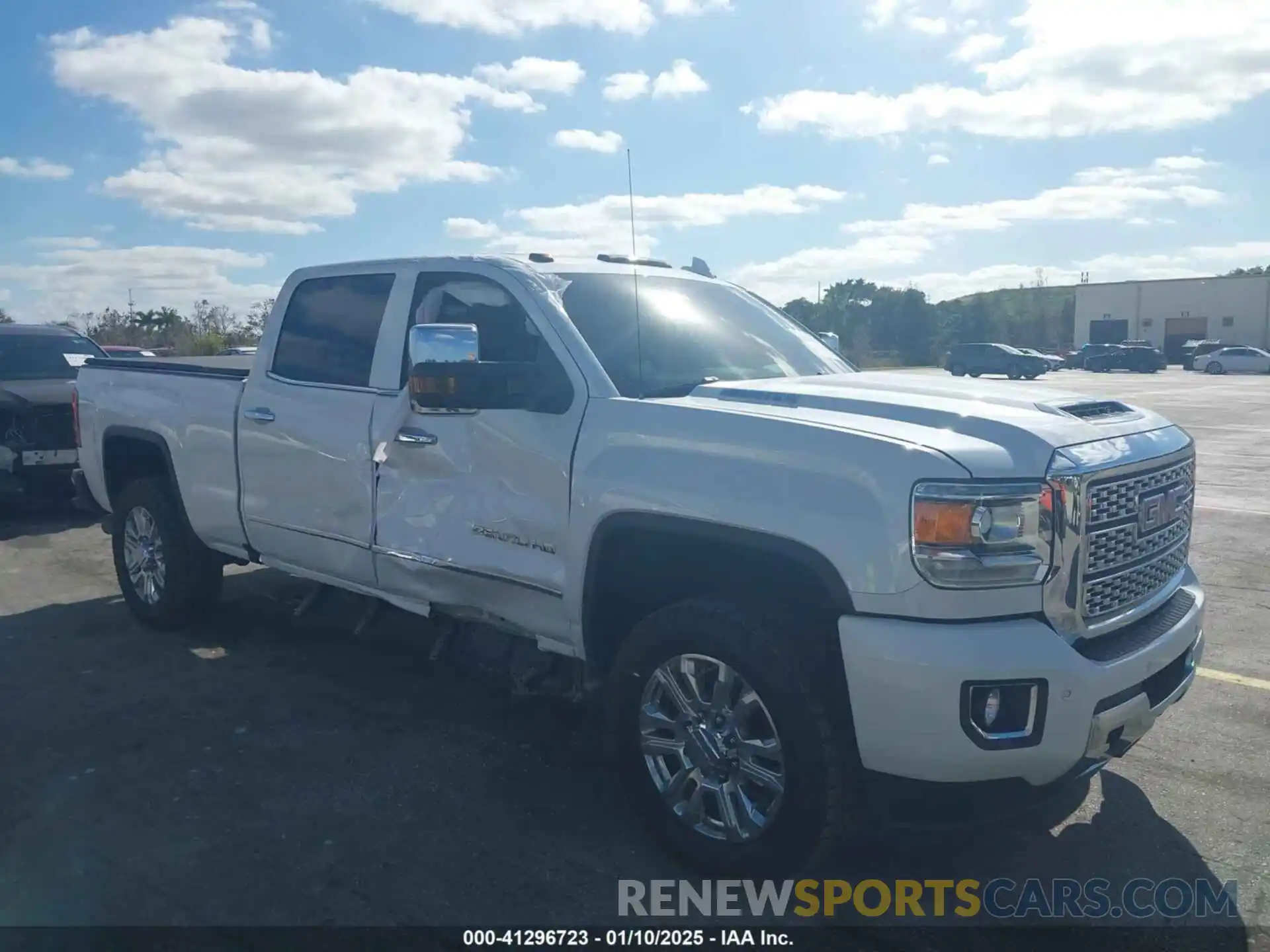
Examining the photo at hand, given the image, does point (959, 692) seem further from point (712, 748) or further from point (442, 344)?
point (442, 344)

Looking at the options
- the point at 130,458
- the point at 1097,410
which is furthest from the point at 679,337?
the point at 130,458

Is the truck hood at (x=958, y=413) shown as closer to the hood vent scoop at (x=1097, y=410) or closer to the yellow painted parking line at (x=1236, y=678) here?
the hood vent scoop at (x=1097, y=410)

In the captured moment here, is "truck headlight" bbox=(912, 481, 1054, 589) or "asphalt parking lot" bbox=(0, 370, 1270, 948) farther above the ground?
"truck headlight" bbox=(912, 481, 1054, 589)

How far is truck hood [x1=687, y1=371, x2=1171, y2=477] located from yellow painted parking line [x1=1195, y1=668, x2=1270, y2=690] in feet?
6.83

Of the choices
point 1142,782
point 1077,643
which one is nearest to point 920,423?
point 1077,643

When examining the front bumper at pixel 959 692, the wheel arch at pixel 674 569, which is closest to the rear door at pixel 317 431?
the wheel arch at pixel 674 569

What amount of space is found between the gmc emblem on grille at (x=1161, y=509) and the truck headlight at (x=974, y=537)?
0.65 meters

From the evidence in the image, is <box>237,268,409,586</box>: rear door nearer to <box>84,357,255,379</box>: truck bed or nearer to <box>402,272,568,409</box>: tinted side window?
<box>402,272,568,409</box>: tinted side window

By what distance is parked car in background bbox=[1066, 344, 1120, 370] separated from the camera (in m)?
52.0

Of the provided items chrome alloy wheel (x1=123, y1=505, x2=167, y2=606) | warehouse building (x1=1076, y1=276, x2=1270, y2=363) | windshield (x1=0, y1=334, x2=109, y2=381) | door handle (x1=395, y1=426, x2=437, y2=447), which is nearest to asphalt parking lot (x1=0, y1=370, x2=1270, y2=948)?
chrome alloy wheel (x1=123, y1=505, x2=167, y2=606)

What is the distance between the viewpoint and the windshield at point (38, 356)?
11062 millimetres

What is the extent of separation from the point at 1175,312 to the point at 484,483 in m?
77.7

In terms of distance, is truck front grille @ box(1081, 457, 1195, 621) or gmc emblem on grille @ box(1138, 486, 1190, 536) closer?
truck front grille @ box(1081, 457, 1195, 621)

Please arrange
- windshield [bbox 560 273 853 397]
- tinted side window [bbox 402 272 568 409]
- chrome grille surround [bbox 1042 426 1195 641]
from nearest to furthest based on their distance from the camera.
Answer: chrome grille surround [bbox 1042 426 1195 641] < windshield [bbox 560 273 853 397] < tinted side window [bbox 402 272 568 409]
